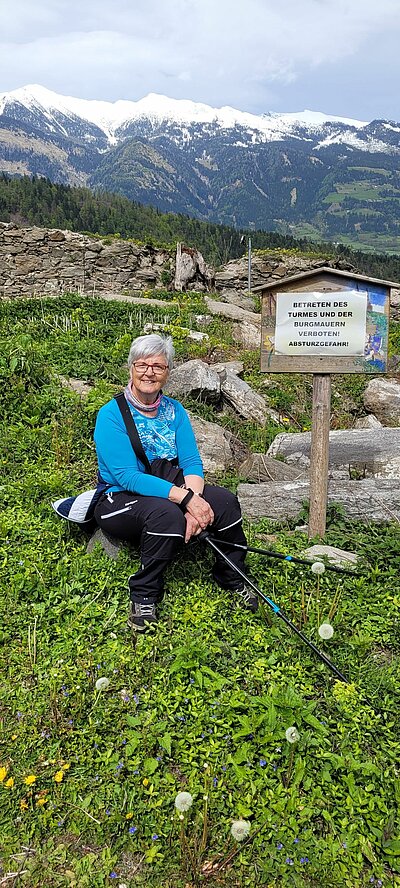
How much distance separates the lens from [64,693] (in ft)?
9.34

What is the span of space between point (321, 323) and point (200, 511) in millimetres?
1709

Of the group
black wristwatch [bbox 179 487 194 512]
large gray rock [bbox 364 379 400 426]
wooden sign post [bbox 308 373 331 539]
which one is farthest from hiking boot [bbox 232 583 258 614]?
large gray rock [bbox 364 379 400 426]

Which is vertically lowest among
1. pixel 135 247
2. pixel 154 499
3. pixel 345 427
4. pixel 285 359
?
pixel 345 427

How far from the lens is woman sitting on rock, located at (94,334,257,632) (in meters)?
3.40

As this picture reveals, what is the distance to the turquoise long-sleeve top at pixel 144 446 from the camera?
3.59 metres

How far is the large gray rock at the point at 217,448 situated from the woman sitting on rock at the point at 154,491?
1.88m

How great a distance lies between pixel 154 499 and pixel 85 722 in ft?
4.22

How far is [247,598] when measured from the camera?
3.62m

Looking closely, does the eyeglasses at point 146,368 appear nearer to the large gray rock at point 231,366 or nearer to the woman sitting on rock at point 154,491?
the woman sitting on rock at point 154,491

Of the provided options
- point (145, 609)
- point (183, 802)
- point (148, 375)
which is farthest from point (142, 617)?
point (148, 375)

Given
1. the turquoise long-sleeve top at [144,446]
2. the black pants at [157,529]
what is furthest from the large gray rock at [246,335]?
the black pants at [157,529]

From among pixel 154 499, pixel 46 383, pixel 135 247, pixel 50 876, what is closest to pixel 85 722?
pixel 50 876

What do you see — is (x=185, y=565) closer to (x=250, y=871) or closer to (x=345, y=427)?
(x=250, y=871)

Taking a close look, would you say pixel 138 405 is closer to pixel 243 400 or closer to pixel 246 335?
pixel 243 400
